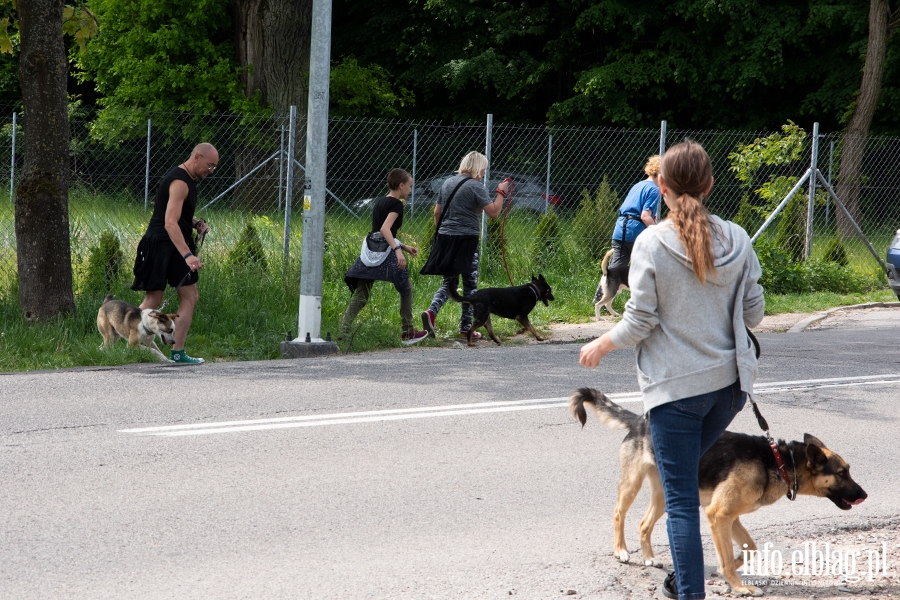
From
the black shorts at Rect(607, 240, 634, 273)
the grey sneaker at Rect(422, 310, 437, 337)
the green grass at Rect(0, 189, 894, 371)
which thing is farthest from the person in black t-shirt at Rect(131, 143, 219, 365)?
the black shorts at Rect(607, 240, 634, 273)

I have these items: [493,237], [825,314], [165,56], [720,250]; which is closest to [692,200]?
[720,250]

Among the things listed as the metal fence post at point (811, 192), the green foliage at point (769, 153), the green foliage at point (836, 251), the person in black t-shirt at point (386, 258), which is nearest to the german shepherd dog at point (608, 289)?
the person in black t-shirt at point (386, 258)

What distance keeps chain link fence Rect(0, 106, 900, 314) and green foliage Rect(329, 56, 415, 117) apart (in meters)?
8.92

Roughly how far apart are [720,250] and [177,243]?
6.09 meters

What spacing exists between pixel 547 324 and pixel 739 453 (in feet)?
25.6

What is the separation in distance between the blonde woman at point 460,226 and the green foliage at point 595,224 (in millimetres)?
5407

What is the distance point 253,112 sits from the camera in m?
26.2

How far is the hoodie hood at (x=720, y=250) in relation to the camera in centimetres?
342

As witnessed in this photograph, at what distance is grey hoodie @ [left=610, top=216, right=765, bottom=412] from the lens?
345 centimetres

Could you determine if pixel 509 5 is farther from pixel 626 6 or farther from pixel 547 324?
pixel 547 324

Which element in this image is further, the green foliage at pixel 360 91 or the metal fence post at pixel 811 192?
the green foliage at pixel 360 91

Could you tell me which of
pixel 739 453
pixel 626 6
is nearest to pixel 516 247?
pixel 739 453

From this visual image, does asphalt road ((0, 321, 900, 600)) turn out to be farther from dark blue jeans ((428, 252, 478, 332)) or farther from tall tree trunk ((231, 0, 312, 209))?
tall tree trunk ((231, 0, 312, 209))

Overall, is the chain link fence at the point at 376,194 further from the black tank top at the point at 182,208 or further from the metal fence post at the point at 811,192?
the black tank top at the point at 182,208
